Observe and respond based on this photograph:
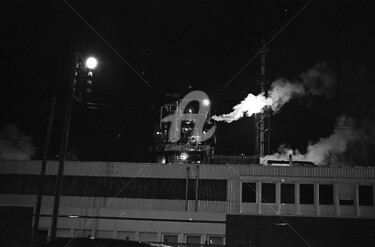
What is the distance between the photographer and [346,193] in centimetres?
1998

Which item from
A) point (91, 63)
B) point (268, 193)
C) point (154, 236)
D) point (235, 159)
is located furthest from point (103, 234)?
point (91, 63)

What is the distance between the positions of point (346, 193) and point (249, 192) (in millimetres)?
5081

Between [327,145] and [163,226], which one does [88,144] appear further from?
[327,145]

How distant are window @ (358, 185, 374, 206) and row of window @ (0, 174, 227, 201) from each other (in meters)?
7.12

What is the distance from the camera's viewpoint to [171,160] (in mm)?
27875

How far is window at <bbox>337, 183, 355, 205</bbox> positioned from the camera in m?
19.9

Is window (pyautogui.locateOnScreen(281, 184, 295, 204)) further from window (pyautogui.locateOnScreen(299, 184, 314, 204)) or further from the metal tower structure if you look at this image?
the metal tower structure

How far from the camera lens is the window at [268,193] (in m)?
20.3

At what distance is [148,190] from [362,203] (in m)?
11.4

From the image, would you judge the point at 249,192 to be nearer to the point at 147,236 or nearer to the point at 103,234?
the point at 147,236

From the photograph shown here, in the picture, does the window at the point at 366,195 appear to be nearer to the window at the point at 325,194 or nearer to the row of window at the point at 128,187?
the window at the point at 325,194

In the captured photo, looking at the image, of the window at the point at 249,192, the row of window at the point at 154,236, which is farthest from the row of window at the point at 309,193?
the row of window at the point at 154,236

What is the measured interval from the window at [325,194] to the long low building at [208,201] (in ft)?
0.17

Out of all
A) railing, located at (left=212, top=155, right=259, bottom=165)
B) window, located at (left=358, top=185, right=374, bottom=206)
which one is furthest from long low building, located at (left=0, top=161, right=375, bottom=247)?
railing, located at (left=212, top=155, right=259, bottom=165)
